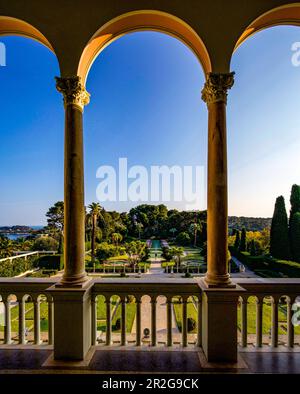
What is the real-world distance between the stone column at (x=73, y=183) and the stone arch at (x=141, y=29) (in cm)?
44

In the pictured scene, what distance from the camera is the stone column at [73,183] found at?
4449 millimetres

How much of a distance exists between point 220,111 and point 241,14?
180cm

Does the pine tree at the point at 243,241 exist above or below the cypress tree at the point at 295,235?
below

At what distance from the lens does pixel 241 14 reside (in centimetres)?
446

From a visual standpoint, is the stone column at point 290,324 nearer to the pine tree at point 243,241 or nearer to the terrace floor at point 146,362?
the terrace floor at point 146,362

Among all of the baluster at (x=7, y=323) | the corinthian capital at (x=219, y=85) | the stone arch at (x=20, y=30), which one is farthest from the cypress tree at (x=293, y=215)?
the stone arch at (x=20, y=30)

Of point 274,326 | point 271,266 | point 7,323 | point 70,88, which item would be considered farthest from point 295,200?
point 7,323

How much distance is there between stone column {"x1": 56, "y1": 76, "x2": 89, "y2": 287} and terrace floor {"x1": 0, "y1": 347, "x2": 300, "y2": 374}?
1386 millimetres

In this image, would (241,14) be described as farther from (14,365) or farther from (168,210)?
(168,210)

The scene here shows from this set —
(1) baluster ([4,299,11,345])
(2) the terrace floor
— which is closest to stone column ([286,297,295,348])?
(2) the terrace floor

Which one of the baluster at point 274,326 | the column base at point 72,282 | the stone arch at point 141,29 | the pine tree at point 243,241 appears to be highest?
the stone arch at point 141,29

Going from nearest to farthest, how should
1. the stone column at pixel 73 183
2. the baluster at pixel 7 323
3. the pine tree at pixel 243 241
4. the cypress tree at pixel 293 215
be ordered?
the stone column at pixel 73 183 → the baluster at pixel 7 323 → the cypress tree at pixel 293 215 → the pine tree at pixel 243 241

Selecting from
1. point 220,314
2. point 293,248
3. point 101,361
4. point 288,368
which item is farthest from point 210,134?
point 293,248

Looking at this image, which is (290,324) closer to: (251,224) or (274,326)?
(274,326)
